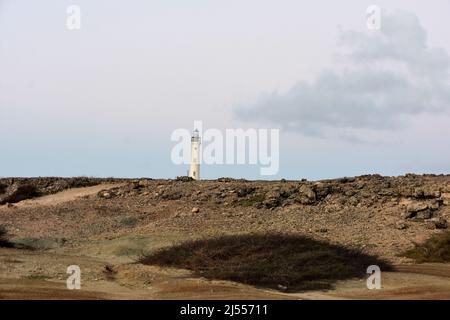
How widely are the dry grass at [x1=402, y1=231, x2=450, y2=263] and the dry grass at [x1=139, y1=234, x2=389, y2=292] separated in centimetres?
206

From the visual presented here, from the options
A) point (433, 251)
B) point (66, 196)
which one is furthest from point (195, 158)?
point (433, 251)

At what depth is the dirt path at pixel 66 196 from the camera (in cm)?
2930

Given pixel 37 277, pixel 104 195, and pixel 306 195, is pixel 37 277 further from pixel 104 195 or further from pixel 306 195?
pixel 104 195

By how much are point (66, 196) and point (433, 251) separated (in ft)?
56.9

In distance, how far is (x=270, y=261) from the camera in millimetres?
15094

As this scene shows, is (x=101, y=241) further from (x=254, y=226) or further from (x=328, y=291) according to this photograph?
(x=328, y=291)

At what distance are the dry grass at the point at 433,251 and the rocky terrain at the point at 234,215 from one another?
1.11 feet

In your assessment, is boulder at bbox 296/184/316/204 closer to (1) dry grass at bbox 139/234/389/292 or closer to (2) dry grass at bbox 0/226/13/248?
(1) dry grass at bbox 139/234/389/292

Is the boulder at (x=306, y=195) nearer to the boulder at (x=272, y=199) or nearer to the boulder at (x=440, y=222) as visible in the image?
the boulder at (x=272, y=199)

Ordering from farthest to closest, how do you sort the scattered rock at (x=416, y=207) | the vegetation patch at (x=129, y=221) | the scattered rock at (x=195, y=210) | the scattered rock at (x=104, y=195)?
the scattered rock at (x=104, y=195)
the scattered rock at (x=195, y=210)
the vegetation patch at (x=129, y=221)
the scattered rock at (x=416, y=207)

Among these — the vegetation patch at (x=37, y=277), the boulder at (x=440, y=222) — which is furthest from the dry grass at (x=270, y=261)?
the boulder at (x=440, y=222)

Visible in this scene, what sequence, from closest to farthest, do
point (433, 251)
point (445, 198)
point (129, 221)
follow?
point (433, 251) → point (445, 198) → point (129, 221)

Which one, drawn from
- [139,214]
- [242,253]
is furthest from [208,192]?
[242,253]

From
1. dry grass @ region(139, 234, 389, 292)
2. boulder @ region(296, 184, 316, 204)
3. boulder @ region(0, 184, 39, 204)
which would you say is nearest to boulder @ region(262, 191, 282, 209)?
boulder @ region(296, 184, 316, 204)
